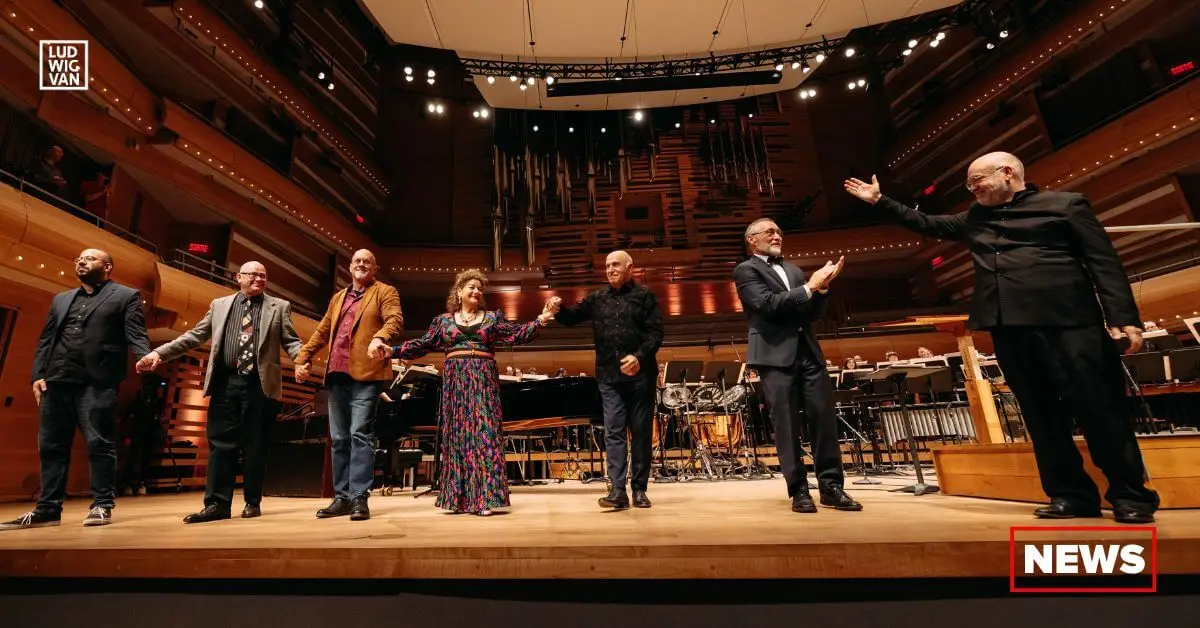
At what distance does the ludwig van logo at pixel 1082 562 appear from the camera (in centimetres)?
139

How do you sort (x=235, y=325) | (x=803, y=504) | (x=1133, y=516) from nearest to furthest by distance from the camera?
1. (x=1133, y=516)
2. (x=803, y=504)
3. (x=235, y=325)

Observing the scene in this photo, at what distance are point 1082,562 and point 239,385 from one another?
3507mm

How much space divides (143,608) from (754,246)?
277 centimetres

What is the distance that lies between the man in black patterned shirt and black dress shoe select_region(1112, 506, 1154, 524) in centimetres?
173

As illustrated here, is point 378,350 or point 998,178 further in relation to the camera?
point 378,350

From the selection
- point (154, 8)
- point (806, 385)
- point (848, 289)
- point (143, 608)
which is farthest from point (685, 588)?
point (848, 289)

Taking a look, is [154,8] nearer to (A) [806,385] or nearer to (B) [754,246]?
(B) [754,246]

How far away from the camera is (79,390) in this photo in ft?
9.04

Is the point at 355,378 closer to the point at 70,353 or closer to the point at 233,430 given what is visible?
the point at 233,430

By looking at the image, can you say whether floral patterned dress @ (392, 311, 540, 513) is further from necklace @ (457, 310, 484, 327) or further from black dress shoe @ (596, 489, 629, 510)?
black dress shoe @ (596, 489, 629, 510)

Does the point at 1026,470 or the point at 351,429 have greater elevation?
the point at 351,429

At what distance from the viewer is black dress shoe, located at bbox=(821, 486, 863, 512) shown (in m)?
2.37

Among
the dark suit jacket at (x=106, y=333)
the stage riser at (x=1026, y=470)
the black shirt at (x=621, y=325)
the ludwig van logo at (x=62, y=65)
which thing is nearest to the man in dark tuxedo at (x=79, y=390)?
the dark suit jacket at (x=106, y=333)

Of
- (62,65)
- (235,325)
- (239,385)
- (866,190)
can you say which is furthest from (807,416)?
(62,65)
